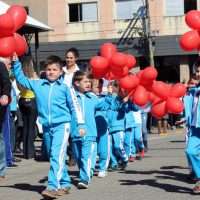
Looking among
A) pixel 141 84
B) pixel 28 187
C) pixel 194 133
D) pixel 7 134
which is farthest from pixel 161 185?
pixel 7 134

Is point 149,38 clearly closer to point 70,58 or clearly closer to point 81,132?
point 70,58

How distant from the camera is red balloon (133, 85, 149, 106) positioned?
986 cm

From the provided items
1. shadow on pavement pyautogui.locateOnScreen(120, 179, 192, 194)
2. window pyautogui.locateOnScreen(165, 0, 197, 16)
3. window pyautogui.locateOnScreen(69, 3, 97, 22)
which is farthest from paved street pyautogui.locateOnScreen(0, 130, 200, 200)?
window pyautogui.locateOnScreen(69, 3, 97, 22)

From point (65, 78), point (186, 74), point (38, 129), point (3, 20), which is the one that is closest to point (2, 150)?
point (65, 78)

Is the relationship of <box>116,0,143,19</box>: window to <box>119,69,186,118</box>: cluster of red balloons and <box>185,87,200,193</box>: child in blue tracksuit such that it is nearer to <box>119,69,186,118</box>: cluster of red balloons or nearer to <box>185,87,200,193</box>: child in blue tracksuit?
<box>119,69,186,118</box>: cluster of red balloons

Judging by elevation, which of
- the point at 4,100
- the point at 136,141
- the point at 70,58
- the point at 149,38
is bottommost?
the point at 136,141

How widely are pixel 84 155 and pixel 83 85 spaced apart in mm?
999

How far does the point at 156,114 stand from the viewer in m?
9.72

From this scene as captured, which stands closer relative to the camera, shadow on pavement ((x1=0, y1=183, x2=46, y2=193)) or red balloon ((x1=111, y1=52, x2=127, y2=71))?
shadow on pavement ((x1=0, y1=183, x2=46, y2=193))

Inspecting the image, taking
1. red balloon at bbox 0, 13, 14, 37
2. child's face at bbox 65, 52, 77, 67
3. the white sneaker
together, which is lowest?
the white sneaker

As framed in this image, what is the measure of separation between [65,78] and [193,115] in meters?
3.24

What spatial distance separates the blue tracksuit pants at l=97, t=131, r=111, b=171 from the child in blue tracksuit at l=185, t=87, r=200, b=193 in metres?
2.12

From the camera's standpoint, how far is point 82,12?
40.4 m

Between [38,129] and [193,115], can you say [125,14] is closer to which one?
[38,129]
